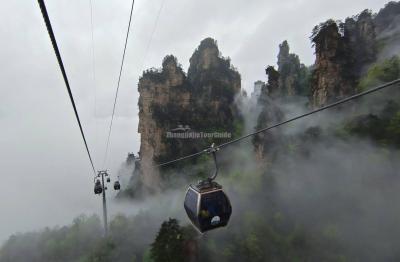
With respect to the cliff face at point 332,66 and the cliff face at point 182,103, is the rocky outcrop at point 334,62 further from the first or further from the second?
the cliff face at point 182,103

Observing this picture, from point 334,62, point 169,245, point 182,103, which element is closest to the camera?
point 169,245

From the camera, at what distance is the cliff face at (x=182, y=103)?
70.6m

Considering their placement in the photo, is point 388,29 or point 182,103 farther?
point 182,103

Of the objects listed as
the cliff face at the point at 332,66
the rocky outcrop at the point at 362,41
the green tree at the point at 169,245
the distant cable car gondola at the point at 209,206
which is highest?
the rocky outcrop at the point at 362,41

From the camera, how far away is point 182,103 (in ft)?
244

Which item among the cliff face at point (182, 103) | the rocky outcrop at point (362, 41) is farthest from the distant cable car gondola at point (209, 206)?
the cliff face at point (182, 103)

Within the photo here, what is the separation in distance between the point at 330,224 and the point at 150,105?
50608 millimetres

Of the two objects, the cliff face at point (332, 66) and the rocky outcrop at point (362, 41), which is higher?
the rocky outcrop at point (362, 41)

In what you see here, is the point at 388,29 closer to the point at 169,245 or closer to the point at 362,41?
the point at 362,41

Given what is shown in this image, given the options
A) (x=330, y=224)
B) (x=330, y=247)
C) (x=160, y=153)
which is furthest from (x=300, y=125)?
(x=160, y=153)

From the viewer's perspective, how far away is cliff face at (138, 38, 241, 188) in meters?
70.6

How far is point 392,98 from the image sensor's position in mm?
36625

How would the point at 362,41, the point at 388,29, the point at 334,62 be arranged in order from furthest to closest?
the point at 388,29
the point at 362,41
the point at 334,62

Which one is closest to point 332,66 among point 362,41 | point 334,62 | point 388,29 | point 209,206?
point 334,62
